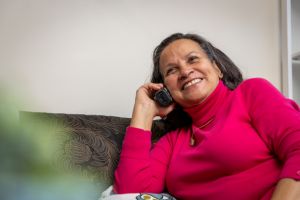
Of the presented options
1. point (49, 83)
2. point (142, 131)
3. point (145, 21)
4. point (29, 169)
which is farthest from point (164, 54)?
point (29, 169)

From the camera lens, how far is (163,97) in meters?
1.29

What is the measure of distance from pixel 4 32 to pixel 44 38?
0.51 feet

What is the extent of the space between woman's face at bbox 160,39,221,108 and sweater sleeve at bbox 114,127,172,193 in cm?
19

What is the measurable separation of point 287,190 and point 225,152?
208mm

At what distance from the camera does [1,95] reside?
1.39m

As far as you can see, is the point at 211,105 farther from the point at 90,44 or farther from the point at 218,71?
the point at 90,44

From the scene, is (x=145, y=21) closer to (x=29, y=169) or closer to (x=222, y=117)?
(x=222, y=117)

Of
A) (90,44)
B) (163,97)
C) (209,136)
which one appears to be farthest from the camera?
(90,44)

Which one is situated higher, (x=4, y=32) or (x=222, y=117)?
(x=4, y=32)


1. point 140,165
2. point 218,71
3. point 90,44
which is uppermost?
point 90,44

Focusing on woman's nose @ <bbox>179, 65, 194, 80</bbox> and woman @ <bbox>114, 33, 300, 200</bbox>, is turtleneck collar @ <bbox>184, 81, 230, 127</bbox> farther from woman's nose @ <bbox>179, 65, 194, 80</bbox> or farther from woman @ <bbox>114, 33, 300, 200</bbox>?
woman's nose @ <bbox>179, 65, 194, 80</bbox>

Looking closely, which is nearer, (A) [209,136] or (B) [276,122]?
(B) [276,122]

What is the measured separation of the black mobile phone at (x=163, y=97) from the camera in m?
1.29

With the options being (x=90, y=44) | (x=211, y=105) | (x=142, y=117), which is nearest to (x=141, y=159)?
(x=142, y=117)
